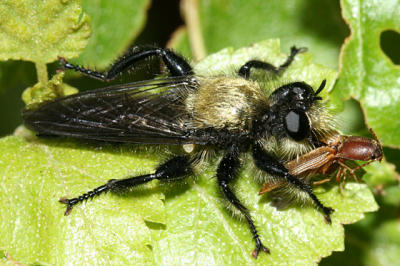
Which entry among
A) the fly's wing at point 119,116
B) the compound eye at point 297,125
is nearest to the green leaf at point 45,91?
the fly's wing at point 119,116

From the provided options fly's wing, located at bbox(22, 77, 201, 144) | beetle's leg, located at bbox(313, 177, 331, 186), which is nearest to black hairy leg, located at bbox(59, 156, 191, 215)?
fly's wing, located at bbox(22, 77, 201, 144)

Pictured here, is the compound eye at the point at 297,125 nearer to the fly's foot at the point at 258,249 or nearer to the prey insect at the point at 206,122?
the prey insect at the point at 206,122

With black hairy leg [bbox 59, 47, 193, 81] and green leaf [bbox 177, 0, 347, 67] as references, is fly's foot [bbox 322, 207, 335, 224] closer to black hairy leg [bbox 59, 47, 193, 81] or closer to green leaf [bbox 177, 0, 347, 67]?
black hairy leg [bbox 59, 47, 193, 81]

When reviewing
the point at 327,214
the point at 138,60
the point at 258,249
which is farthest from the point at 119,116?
the point at 327,214

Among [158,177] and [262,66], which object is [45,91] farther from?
[262,66]

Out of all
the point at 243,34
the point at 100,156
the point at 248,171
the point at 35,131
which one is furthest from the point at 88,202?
the point at 243,34

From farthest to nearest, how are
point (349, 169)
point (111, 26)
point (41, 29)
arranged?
point (111, 26) → point (349, 169) → point (41, 29)

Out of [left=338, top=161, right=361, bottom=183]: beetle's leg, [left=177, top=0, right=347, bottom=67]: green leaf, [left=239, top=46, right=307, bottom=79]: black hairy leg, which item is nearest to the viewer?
[left=338, top=161, right=361, bottom=183]: beetle's leg
